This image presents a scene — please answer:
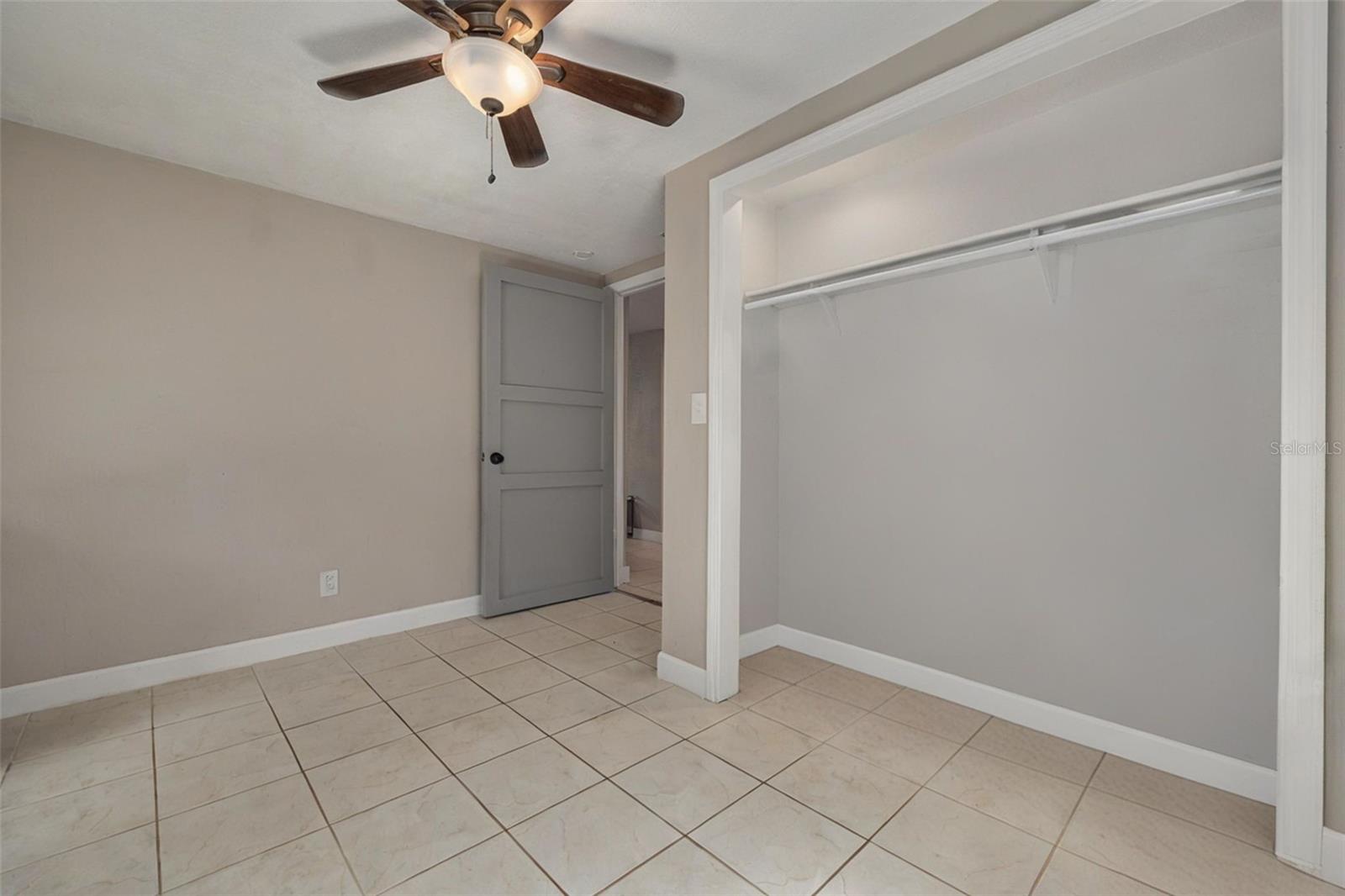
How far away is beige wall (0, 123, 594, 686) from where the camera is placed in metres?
2.41

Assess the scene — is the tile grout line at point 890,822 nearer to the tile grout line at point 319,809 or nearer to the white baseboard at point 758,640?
the white baseboard at point 758,640

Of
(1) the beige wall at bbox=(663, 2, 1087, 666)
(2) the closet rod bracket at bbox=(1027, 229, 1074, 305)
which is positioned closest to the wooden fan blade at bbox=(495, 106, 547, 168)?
(1) the beige wall at bbox=(663, 2, 1087, 666)

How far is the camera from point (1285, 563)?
1.44 metres

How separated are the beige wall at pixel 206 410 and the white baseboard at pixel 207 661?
49mm

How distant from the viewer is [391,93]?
7.05ft

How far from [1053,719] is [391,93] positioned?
348 centimetres

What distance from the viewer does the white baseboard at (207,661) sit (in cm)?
238

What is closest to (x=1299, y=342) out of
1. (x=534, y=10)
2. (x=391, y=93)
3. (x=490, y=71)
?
(x=534, y=10)

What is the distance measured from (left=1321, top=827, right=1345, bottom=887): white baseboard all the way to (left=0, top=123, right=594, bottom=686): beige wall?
375 centimetres

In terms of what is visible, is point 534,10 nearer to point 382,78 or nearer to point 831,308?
point 382,78

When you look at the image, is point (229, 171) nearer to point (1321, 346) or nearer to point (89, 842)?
point (89, 842)

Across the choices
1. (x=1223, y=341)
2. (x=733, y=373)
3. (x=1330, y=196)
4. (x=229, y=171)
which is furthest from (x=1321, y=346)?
(x=229, y=171)

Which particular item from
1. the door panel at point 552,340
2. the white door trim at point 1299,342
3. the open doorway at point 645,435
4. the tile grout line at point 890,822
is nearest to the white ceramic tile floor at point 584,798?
the tile grout line at point 890,822

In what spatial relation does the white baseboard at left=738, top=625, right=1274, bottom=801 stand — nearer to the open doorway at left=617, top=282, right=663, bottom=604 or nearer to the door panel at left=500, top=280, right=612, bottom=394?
the door panel at left=500, top=280, right=612, bottom=394
